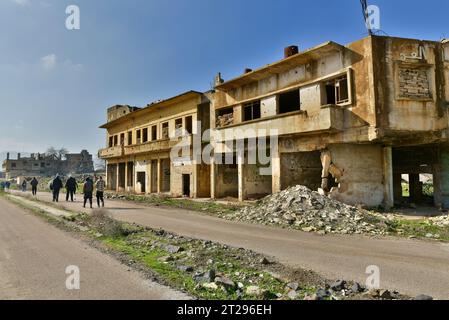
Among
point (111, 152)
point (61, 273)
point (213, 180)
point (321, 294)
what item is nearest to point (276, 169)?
point (213, 180)

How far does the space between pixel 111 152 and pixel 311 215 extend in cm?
3179

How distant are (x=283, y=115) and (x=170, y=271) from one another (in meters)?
14.3

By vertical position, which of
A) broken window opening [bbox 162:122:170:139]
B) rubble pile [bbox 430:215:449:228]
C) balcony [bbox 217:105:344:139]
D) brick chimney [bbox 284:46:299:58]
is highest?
brick chimney [bbox 284:46:299:58]

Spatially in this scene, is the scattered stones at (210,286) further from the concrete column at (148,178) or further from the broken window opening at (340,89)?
the concrete column at (148,178)

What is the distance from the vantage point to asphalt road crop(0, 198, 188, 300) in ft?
15.2

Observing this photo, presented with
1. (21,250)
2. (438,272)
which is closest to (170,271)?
(21,250)

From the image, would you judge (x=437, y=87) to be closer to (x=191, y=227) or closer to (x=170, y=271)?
(x=191, y=227)

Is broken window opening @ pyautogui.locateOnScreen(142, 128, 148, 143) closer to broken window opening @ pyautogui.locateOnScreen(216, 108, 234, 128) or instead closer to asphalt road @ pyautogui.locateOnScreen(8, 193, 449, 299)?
broken window opening @ pyautogui.locateOnScreen(216, 108, 234, 128)

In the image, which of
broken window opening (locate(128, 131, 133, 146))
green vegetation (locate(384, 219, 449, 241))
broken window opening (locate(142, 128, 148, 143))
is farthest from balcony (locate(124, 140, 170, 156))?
green vegetation (locate(384, 219, 449, 241))

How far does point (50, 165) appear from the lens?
283 feet

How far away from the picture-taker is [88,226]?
36.3ft

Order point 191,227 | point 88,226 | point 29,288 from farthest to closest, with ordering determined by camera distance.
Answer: point 191,227
point 88,226
point 29,288

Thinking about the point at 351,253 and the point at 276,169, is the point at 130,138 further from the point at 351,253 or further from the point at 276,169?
the point at 351,253

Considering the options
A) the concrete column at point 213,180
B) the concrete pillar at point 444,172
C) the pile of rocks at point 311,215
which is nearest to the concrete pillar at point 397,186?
the concrete pillar at point 444,172
